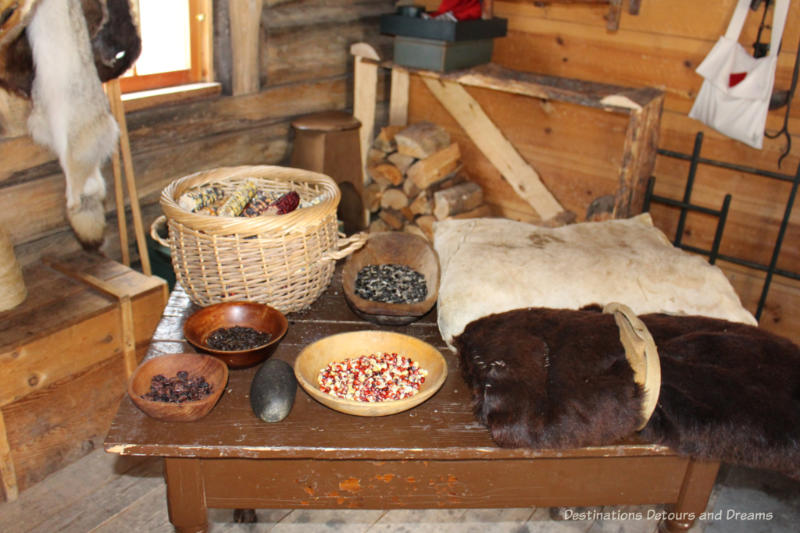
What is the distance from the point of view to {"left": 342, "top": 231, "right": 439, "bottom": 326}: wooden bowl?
1819 millimetres

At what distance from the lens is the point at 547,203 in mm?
3334

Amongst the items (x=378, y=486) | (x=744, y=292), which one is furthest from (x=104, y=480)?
(x=744, y=292)

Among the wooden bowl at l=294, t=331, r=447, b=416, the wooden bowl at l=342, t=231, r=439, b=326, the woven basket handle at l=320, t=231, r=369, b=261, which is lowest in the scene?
the wooden bowl at l=294, t=331, r=447, b=416

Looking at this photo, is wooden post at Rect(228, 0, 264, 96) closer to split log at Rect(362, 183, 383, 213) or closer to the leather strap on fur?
split log at Rect(362, 183, 383, 213)

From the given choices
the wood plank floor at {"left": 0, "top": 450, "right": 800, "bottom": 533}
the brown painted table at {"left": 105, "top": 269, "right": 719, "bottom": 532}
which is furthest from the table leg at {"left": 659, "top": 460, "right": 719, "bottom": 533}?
the wood plank floor at {"left": 0, "top": 450, "right": 800, "bottom": 533}

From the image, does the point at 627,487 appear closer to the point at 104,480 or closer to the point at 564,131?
the point at 104,480

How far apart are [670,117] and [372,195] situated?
137 centimetres

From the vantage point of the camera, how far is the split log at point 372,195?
3.33 meters

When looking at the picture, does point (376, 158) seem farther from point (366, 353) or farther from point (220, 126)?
point (366, 353)

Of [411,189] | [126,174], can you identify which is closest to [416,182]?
[411,189]

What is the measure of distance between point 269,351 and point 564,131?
208 cm

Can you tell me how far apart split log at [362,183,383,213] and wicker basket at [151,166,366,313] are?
4.65 feet

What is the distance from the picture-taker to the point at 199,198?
1855mm

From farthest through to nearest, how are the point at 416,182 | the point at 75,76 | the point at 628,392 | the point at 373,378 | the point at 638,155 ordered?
the point at 416,182
the point at 638,155
the point at 75,76
the point at 373,378
the point at 628,392
